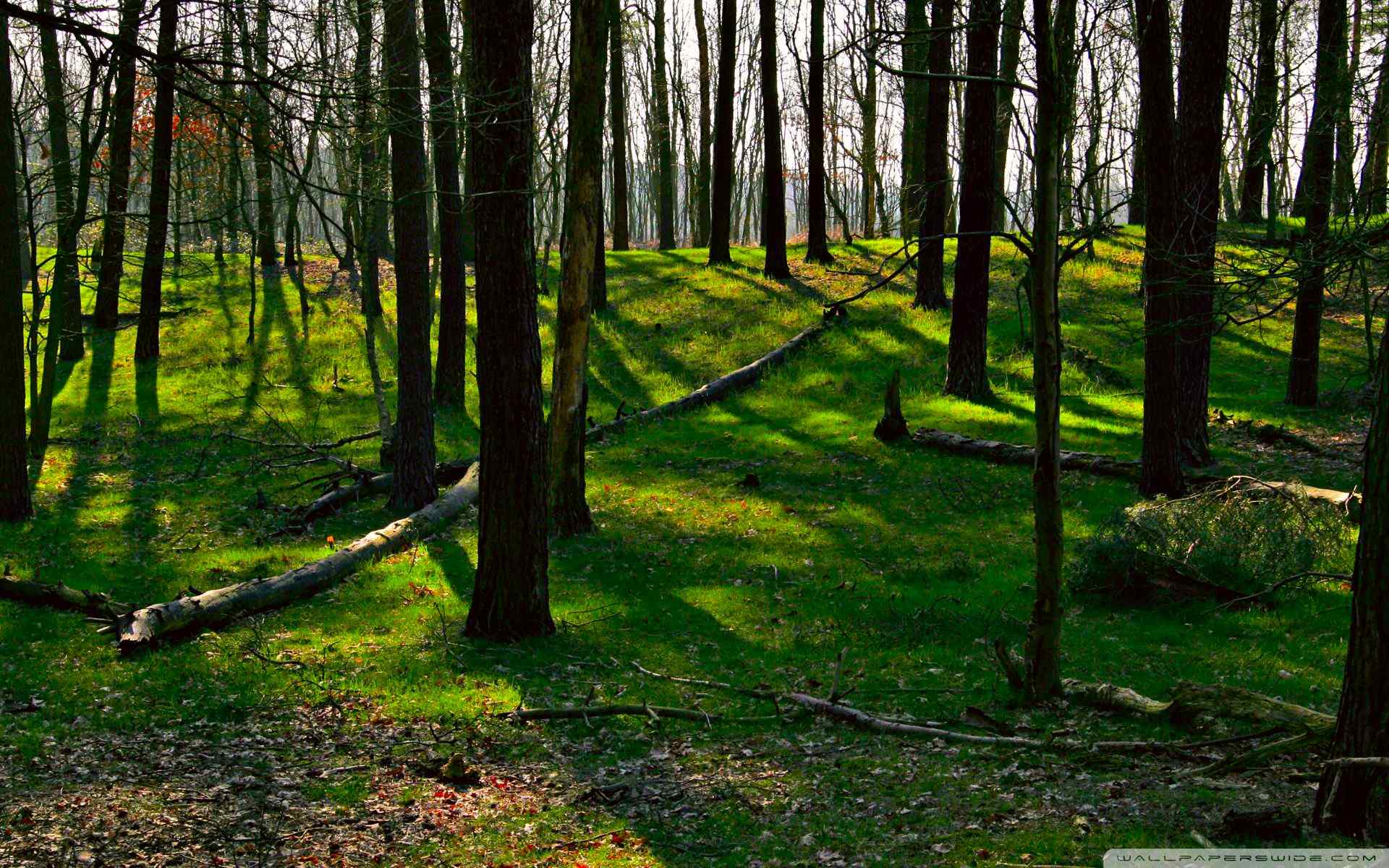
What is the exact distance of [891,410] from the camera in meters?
16.9

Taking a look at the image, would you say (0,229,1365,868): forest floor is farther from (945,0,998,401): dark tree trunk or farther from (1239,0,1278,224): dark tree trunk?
(1239,0,1278,224): dark tree trunk

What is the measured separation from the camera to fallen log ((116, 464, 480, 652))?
9.40m

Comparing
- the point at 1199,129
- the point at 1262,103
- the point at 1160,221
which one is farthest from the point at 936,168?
the point at 1160,221

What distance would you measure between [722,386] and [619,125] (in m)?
10.0

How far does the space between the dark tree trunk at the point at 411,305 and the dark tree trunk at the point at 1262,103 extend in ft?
31.9

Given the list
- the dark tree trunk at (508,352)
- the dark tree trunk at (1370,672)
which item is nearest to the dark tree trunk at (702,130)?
the dark tree trunk at (508,352)

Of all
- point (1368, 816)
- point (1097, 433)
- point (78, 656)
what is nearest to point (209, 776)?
point (78, 656)

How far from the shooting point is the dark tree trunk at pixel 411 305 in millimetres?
13680

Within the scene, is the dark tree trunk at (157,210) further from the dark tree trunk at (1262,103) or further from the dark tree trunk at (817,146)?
the dark tree trunk at (1262,103)

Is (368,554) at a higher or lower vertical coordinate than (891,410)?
lower

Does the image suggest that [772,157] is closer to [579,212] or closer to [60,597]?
[579,212]

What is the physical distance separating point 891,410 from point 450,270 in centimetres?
788

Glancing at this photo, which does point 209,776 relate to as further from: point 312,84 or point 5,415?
point 5,415

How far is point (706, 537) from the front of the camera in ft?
43.2
